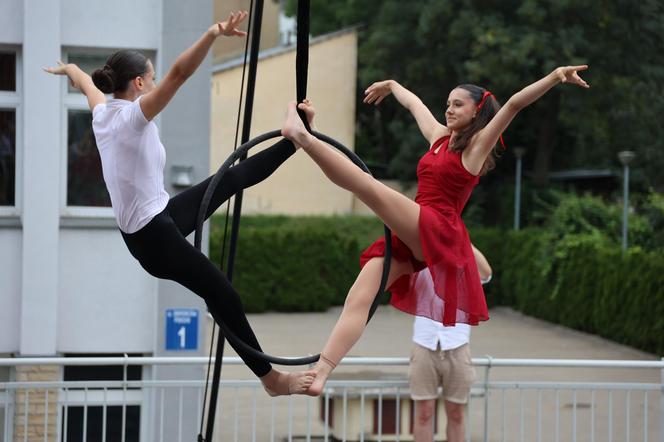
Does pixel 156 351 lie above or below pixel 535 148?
below

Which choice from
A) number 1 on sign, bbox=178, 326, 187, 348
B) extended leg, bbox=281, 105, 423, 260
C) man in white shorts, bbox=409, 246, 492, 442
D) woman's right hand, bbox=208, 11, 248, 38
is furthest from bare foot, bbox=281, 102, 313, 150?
number 1 on sign, bbox=178, 326, 187, 348

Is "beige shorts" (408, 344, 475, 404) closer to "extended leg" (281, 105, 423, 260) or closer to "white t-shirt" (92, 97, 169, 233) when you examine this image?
"extended leg" (281, 105, 423, 260)

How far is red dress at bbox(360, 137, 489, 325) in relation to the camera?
4.48 meters

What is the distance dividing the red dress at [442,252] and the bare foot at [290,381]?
589 millimetres

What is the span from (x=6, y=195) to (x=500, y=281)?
17707mm

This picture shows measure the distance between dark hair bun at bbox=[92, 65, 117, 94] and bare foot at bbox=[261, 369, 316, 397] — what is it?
1.34 metres

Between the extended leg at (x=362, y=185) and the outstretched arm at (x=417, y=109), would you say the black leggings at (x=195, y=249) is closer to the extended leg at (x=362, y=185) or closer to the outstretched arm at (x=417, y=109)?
the extended leg at (x=362, y=185)

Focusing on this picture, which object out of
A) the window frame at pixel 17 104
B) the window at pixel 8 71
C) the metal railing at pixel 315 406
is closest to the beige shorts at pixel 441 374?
the metal railing at pixel 315 406

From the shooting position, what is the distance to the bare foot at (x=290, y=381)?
4.38m

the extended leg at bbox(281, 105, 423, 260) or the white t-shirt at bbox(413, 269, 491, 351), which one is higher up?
the extended leg at bbox(281, 105, 423, 260)

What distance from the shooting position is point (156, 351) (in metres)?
9.02

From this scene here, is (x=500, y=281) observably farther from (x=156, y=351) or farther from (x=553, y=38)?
(x=156, y=351)

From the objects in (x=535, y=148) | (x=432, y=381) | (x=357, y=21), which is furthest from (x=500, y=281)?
(x=432, y=381)

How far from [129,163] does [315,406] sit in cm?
878
